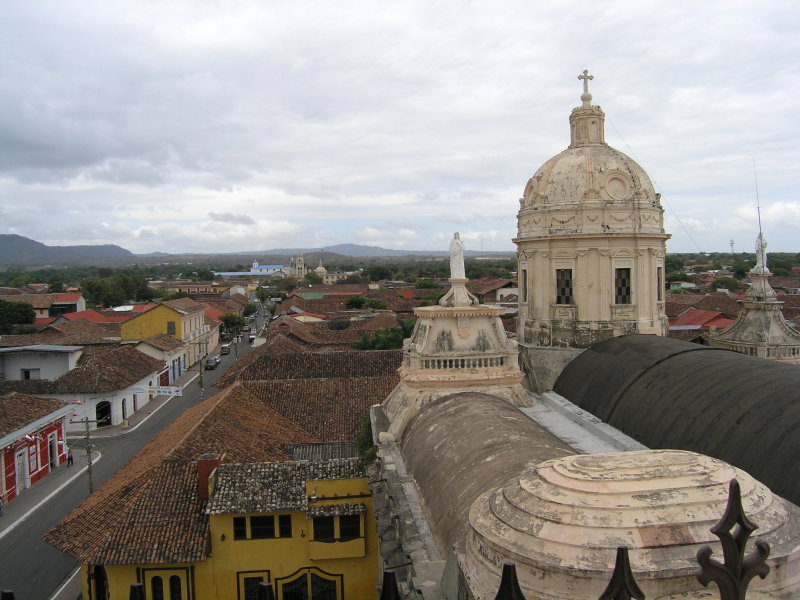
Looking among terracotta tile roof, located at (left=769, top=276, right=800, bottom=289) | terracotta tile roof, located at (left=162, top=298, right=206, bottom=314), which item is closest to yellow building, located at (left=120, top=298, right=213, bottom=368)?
terracotta tile roof, located at (left=162, top=298, right=206, bottom=314)

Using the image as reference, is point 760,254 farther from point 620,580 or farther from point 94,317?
point 94,317

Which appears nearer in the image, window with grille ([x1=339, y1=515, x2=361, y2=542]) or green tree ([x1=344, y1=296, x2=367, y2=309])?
window with grille ([x1=339, y1=515, x2=361, y2=542])

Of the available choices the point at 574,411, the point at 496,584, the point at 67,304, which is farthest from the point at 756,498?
the point at 67,304

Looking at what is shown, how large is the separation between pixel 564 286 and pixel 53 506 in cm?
2074

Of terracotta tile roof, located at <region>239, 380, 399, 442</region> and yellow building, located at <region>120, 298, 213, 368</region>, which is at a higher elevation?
yellow building, located at <region>120, 298, 213, 368</region>

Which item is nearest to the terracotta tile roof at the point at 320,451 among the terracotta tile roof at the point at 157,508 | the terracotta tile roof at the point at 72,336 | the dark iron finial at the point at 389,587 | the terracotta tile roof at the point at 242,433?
the terracotta tile roof at the point at 242,433

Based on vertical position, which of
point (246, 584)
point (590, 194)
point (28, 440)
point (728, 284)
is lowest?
point (246, 584)

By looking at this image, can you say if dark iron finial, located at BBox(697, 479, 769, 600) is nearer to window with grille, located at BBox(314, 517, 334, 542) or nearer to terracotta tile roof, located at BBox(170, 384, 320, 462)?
window with grille, located at BBox(314, 517, 334, 542)

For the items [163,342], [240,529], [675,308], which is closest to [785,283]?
[675,308]

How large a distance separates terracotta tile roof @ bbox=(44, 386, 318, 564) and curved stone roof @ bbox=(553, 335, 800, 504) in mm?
10380

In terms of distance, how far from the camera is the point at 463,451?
442 inches

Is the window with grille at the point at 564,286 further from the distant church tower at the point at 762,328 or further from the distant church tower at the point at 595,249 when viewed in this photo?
the distant church tower at the point at 762,328

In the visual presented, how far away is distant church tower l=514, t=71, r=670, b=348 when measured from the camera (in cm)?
1809

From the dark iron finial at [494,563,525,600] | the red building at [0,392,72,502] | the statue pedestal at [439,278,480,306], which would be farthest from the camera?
the red building at [0,392,72,502]
